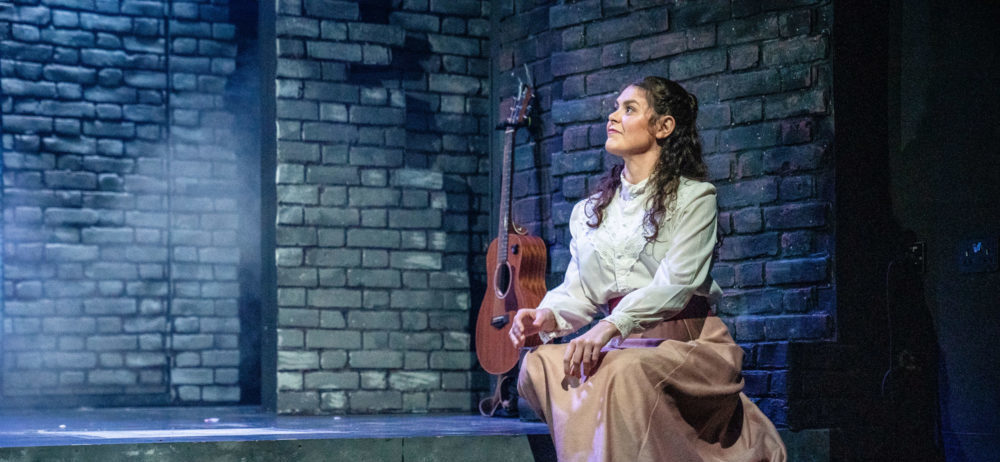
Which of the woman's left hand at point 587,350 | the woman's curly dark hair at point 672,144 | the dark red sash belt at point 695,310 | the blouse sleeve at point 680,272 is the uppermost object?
the woman's curly dark hair at point 672,144

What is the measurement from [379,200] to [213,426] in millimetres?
1360

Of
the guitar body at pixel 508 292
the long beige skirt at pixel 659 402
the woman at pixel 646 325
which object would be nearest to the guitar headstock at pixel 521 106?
the guitar body at pixel 508 292

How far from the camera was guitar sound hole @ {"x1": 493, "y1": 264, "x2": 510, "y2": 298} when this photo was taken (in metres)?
4.42

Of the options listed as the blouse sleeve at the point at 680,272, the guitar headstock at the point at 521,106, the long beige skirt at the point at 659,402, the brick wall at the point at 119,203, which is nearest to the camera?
the long beige skirt at the point at 659,402

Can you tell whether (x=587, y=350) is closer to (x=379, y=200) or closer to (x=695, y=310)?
(x=695, y=310)

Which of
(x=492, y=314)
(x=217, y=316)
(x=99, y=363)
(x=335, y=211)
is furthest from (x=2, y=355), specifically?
(x=492, y=314)

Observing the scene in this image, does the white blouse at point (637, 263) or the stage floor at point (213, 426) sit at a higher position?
the white blouse at point (637, 263)

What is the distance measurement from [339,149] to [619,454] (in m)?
2.82

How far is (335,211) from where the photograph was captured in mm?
4906

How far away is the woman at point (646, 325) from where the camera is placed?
8.16 feet

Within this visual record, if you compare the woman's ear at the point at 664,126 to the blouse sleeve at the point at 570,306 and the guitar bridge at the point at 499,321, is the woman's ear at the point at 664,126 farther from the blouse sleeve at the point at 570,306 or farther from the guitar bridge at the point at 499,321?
the guitar bridge at the point at 499,321

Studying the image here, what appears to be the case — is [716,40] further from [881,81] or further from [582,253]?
[582,253]

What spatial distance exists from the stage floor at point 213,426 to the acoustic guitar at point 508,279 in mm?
290

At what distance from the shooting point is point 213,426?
4.11 m
